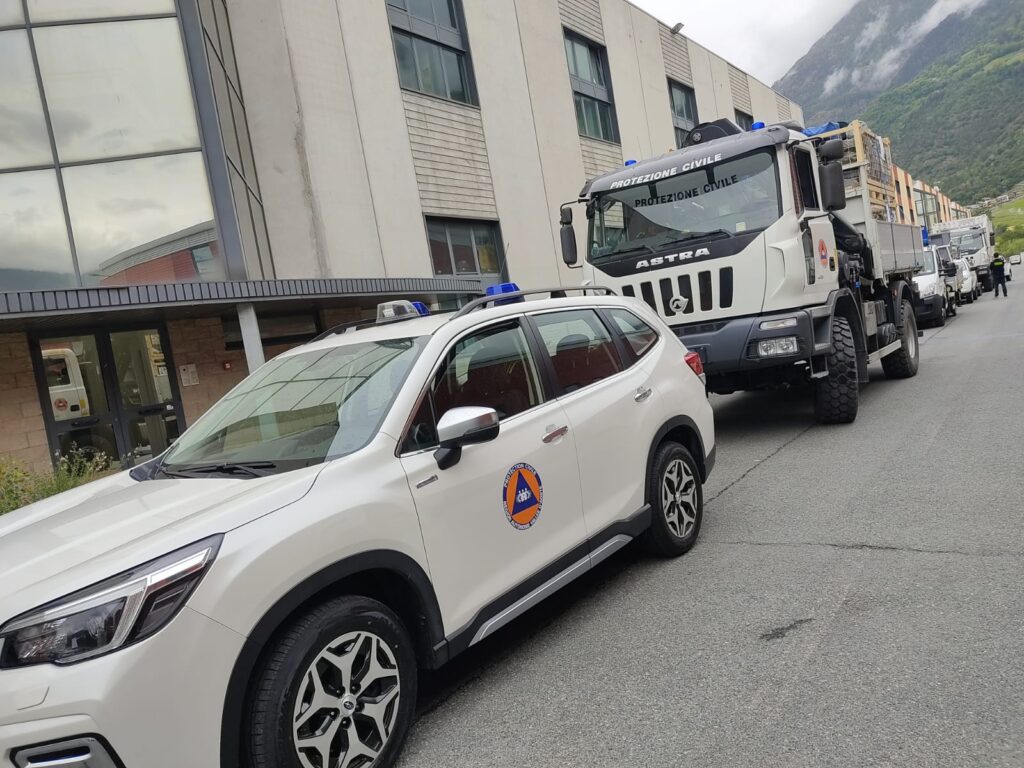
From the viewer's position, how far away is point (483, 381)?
344 cm

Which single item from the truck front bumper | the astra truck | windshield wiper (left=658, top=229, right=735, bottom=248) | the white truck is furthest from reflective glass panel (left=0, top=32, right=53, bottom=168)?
the white truck

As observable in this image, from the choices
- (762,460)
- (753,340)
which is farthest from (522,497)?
(753,340)

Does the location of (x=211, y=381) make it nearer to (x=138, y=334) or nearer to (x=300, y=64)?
(x=138, y=334)

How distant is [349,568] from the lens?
2.53 meters

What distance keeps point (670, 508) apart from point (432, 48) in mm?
15599

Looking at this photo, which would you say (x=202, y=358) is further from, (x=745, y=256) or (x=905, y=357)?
(x=905, y=357)

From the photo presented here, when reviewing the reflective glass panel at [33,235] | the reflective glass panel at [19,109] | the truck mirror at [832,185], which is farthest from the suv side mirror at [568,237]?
the reflective glass panel at [19,109]

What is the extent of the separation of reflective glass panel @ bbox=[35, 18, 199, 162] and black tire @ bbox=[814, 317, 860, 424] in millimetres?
9118

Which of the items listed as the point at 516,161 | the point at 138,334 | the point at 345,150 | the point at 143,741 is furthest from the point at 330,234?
the point at 143,741

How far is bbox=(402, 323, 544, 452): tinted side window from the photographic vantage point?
3.07 meters

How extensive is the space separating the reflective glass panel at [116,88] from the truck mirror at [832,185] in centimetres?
859

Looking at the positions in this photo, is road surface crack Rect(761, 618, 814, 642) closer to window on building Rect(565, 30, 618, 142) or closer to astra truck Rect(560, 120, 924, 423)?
astra truck Rect(560, 120, 924, 423)

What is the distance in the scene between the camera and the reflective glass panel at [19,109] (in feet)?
32.5

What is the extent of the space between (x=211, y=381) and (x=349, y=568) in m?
10.3
